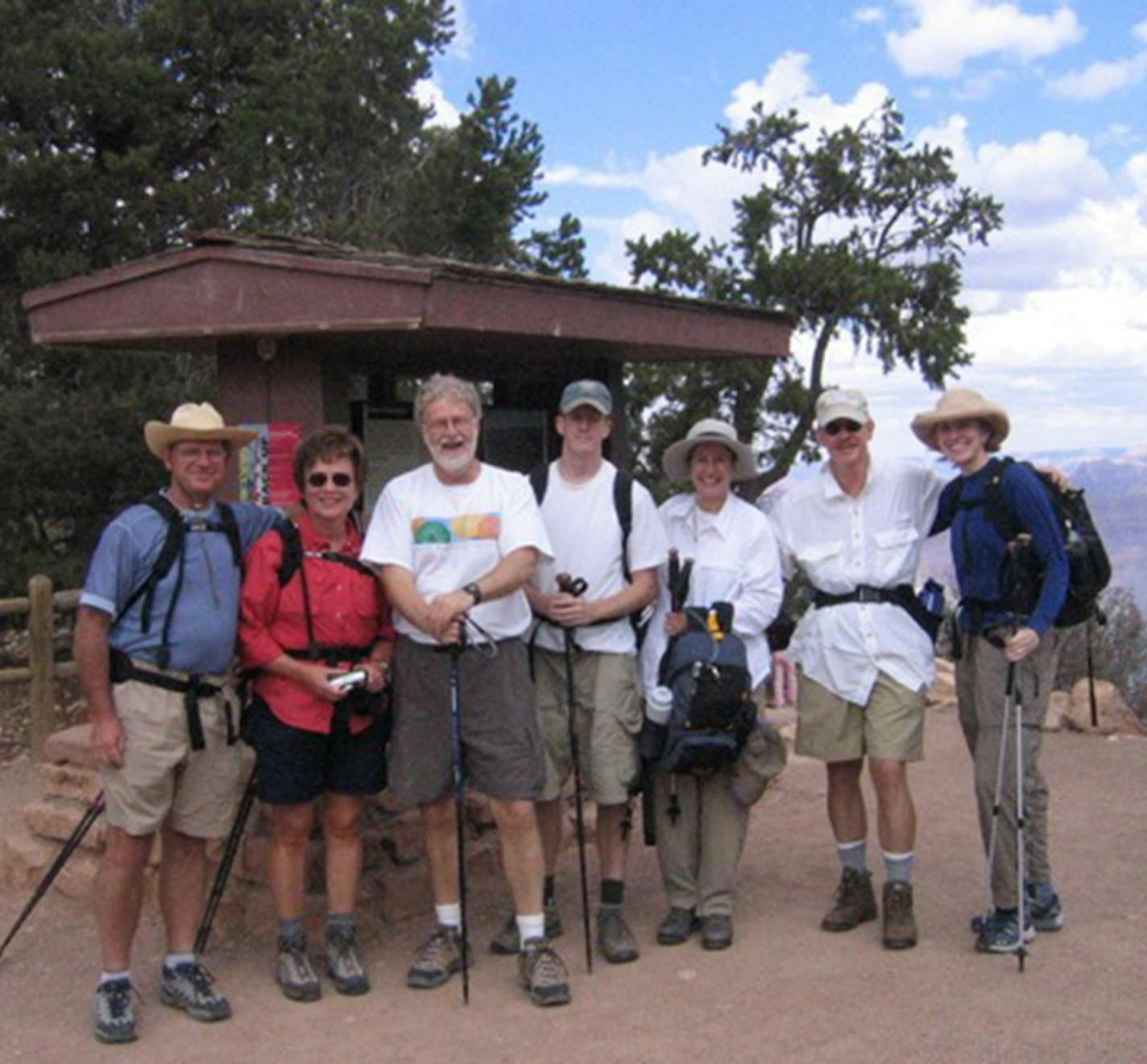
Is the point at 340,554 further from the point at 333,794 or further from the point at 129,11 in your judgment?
the point at 129,11

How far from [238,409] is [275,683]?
1619mm

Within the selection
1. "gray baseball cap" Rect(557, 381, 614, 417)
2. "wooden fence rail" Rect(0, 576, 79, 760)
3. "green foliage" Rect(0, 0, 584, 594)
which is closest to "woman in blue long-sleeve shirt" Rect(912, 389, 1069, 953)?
"gray baseball cap" Rect(557, 381, 614, 417)

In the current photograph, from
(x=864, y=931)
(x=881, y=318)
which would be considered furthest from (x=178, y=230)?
(x=881, y=318)

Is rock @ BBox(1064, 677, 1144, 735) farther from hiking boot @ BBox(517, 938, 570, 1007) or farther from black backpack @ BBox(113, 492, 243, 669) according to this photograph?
black backpack @ BBox(113, 492, 243, 669)

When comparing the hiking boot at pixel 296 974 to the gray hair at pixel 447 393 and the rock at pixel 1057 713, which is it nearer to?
the gray hair at pixel 447 393

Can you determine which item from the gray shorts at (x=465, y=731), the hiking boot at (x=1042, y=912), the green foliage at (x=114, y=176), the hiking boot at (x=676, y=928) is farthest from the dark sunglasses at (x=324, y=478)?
the green foliage at (x=114, y=176)

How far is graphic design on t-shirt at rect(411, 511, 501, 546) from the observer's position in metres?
4.23

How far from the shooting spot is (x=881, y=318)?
2169cm

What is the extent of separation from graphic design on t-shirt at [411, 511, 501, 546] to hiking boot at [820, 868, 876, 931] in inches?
77.4

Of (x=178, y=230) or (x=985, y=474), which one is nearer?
(x=985, y=474)

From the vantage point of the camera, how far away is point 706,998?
4352 millimetres

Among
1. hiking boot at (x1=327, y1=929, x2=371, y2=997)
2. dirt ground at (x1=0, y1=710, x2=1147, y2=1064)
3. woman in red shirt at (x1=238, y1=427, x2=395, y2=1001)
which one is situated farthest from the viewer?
hiking boot at (x1=327, y1=929, x2=371, y2=997)

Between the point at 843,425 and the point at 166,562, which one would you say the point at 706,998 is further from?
the point at 166,562

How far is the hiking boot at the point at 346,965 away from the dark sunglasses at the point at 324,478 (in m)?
1.50
